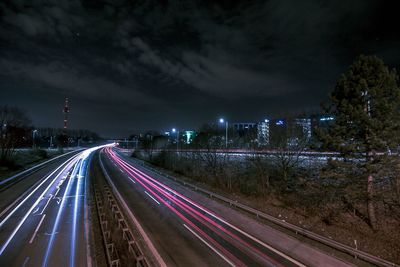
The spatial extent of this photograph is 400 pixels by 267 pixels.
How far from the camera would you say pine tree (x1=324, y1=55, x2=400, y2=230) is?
14.5 metres

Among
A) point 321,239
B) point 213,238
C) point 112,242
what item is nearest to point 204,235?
point 213,238

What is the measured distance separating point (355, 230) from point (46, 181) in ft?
121

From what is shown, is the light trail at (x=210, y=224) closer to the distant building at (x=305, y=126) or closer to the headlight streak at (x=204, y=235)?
the headlight streak at (x=204, y=235)

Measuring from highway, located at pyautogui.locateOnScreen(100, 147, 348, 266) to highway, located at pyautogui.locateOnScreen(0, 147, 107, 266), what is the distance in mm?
4220

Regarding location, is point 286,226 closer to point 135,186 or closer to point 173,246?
point 173,246

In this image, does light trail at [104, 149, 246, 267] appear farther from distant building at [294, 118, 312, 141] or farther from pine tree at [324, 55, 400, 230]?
distant building at [294, 118, 312, 141]

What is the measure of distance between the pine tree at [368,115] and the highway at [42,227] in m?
17.1

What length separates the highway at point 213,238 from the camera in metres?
11.3

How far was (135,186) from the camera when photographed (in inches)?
1195

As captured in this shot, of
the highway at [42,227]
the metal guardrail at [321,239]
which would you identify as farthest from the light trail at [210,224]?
the highway at [42,227]

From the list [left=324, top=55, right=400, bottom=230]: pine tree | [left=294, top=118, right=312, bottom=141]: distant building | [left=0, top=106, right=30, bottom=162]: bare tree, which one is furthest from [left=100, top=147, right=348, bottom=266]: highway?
[left=0, top=106, right=30, bottom=162]: bare tree

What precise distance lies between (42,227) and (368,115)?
22.5 meters

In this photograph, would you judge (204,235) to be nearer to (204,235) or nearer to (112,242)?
(204,235)

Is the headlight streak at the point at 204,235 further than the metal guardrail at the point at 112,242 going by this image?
Yes
